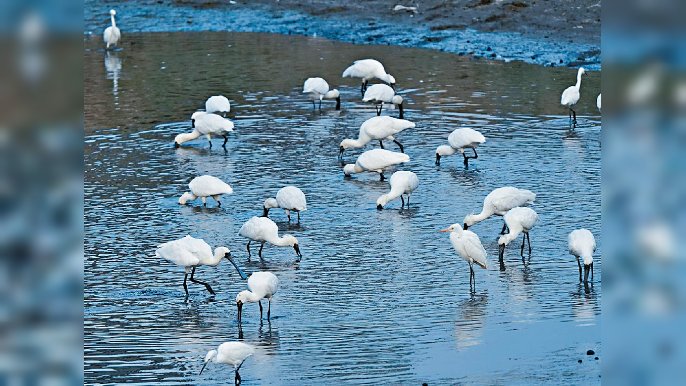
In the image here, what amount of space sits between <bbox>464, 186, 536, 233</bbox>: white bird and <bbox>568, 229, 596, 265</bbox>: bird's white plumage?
177cm

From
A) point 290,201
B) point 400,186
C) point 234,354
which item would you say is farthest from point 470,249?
point 234,354

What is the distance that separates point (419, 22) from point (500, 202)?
1471 centimetres

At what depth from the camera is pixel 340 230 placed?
12.3 metres

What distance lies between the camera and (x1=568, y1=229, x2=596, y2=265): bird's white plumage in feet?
32.4

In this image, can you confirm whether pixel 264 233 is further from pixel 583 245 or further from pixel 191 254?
pixel 583 245

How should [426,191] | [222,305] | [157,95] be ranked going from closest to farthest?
[222,305], [426,191], [157,95]

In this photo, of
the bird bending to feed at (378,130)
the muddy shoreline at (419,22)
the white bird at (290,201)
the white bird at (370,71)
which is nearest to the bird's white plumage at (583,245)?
the white bird at (290,201)

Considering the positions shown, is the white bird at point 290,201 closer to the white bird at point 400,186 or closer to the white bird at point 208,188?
the white bird at point 208,188

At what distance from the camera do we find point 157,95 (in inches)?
803

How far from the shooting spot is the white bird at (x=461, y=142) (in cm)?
1478

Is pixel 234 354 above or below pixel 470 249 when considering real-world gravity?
below
